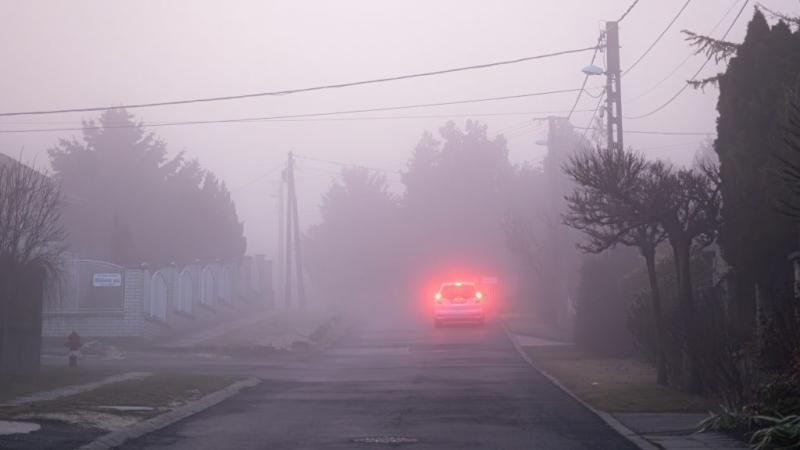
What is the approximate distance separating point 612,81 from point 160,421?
17263 mm

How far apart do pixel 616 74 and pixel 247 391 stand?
43.2ft

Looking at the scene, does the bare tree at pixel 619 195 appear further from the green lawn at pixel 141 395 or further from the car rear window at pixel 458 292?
the car rear window at pixel 458 292

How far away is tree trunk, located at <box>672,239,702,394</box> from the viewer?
727 inches

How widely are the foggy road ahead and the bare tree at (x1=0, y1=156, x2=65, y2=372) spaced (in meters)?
4.91

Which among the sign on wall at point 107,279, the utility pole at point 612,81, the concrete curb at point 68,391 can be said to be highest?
the utility pole at point 612,81

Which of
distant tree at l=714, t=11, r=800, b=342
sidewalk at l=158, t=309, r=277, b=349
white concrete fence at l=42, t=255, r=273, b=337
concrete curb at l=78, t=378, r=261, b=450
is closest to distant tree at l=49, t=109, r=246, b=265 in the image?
sidewalk at l=158, t=309, r=277, b=349

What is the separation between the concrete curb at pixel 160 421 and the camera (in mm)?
12711

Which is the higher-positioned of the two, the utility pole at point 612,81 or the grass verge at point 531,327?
the utility pole at point 612,81

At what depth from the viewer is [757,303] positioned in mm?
18531

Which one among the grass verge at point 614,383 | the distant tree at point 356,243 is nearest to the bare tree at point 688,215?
the grass verge at point 614,383

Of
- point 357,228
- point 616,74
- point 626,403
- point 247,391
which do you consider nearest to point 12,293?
point 247,391

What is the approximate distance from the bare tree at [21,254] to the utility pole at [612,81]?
45.8 feet

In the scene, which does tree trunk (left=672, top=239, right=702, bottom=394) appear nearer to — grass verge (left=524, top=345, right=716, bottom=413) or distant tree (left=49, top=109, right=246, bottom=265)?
grass verge (left=524, top=345, right=716, bottom=413)

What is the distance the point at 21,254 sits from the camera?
71.4 feet
